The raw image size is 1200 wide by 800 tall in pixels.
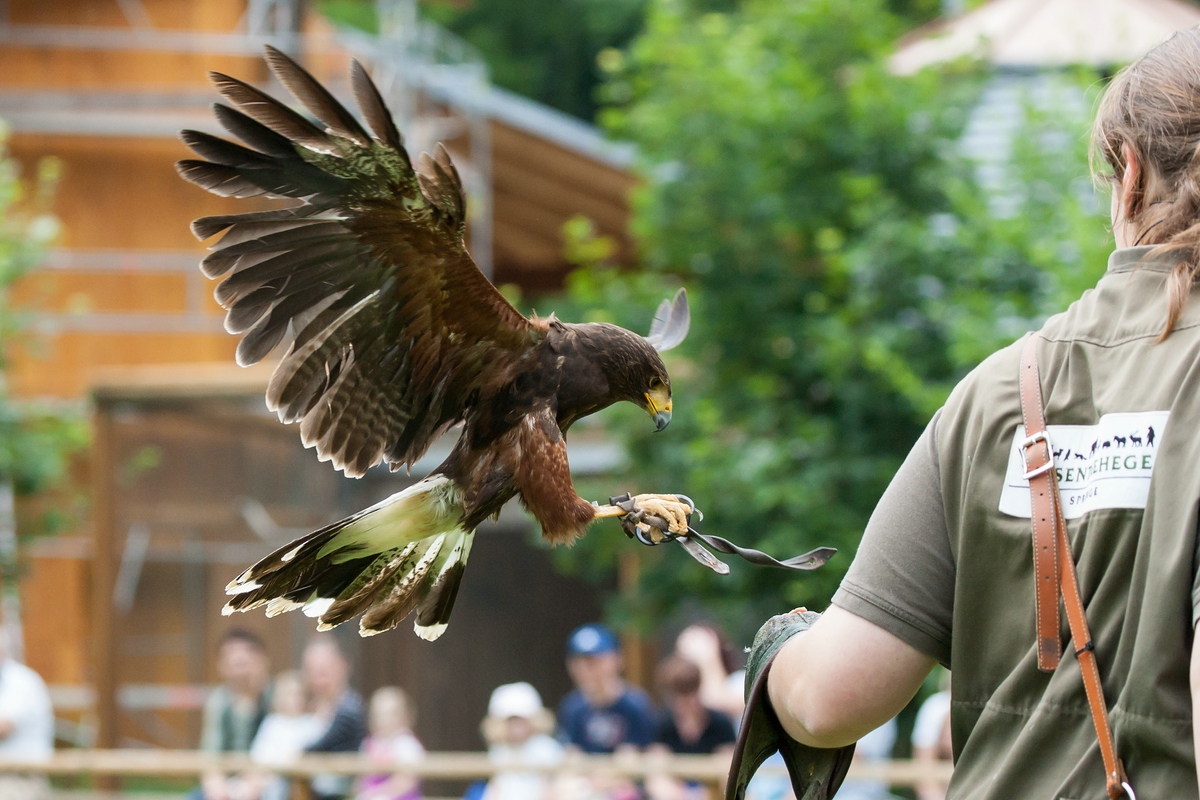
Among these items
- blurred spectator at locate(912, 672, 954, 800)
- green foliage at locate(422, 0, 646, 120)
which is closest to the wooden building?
blurred spectator at locate(912, 672, 954, 800)

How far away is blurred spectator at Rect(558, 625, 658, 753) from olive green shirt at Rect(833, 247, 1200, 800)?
3936 millimetres

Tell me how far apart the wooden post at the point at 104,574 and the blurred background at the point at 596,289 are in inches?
0.7

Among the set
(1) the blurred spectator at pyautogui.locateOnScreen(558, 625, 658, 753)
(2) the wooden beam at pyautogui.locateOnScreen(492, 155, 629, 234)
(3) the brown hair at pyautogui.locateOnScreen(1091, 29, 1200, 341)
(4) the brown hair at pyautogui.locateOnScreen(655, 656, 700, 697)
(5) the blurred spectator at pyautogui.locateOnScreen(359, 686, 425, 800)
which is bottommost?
(5) the blurred spectator at pyautogui.locateOnScreen(359, 686, 425, 800)

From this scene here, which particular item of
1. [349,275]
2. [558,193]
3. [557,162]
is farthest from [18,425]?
[349,275]

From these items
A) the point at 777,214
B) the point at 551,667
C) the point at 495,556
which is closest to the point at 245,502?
the point at 495,556

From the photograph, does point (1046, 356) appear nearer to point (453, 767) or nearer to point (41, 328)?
point (453, 767)

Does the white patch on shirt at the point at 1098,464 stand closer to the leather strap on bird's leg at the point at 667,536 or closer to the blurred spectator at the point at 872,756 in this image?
the leather strap on bird's leg at the point at 667,536

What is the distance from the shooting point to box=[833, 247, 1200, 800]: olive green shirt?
1.21 metres

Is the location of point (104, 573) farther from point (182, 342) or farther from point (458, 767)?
point (182, 342)

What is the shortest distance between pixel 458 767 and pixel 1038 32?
646 cm

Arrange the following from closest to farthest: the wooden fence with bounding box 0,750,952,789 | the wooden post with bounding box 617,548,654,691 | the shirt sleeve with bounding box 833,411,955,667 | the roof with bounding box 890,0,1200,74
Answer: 1. the shirt sleeve with bounding box 833,411,955,667
2. the wooden fence with bounding box 0,750,952,789
3. the roof with bounding box 890,0,1200,74
4. the wooden post with bounding box 617,548,654,691

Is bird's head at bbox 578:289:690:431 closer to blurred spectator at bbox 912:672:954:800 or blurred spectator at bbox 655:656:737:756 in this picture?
blurred spectator at bbox 655:656:737:756

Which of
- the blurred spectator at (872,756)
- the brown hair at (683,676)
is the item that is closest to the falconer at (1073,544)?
the blurred spectator at (872,756)

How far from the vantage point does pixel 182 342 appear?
11.2m
